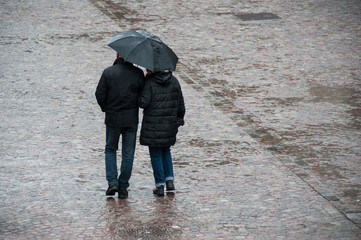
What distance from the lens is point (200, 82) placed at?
1423cm

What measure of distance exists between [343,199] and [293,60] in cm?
732

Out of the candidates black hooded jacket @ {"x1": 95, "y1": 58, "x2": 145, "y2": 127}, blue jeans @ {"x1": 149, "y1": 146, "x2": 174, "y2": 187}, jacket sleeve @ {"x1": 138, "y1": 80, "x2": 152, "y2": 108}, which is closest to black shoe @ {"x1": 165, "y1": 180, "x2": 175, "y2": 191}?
blue jeans @ {"x1": 149, "y1": 146, "x2": 174, "y2": 187}

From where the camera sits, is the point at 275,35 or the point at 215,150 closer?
the point at 215,150

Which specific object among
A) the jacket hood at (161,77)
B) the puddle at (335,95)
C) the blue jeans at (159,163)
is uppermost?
the jacket hood at (161,77)

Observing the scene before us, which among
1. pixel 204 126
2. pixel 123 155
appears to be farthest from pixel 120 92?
pixel 204 126

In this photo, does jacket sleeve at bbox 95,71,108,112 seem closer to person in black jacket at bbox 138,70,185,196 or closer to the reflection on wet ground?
person in black jacket at bbox 138,70,185,196

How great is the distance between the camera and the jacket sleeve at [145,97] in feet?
27.9

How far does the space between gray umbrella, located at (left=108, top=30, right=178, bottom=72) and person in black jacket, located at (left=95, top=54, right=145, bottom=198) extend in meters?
0.18

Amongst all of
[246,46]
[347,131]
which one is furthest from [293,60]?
[347,131]

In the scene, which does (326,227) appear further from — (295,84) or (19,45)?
(19,45)

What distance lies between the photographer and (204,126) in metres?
11.7

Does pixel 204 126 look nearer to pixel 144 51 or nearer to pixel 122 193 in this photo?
pixel 122 193

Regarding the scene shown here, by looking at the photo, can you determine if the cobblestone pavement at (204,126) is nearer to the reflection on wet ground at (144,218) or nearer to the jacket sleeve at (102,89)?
the reflection on wet ground at (144,218)

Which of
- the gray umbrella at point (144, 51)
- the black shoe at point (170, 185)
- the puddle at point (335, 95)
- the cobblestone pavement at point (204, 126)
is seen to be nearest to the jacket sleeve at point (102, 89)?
the gray umbrella at point (144, 51)
